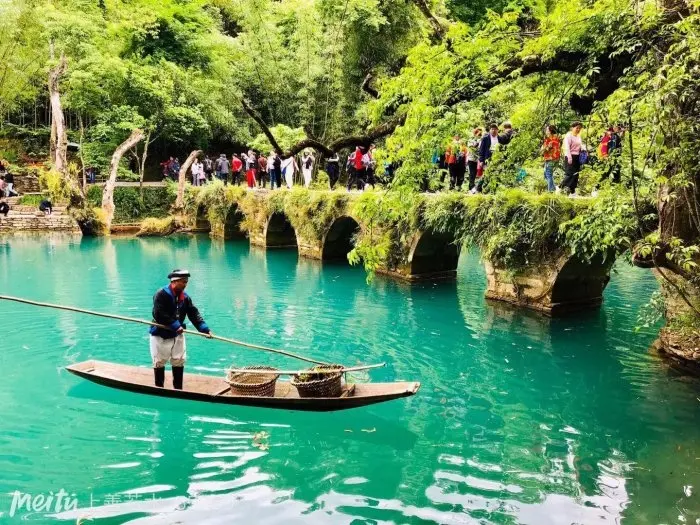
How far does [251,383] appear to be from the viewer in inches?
325

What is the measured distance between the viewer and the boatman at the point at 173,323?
805 centimetres

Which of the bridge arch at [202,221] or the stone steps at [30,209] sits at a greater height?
the stone steps at [30,209]

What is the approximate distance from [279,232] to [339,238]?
5.39 m

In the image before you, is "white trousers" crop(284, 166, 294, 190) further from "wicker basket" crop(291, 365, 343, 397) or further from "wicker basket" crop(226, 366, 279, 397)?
"wicker basket" crop(291, 365, 343, 397)

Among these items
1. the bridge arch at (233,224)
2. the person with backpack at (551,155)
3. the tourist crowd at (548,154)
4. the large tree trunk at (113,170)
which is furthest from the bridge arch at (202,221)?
the person with backpack at (551,155)

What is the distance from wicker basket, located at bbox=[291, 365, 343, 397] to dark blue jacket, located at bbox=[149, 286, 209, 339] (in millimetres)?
1509

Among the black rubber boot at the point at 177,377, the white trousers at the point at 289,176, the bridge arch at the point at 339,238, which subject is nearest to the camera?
the black rubber boot at the point at 177,377

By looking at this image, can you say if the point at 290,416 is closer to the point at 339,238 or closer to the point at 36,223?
the point at 339,238

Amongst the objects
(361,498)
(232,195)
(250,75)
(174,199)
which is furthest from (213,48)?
(361,498)

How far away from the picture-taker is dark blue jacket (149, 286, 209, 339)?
8.05 meters

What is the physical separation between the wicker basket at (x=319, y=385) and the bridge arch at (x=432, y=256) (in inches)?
386

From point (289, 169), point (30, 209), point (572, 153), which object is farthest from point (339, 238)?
point (30, 209)

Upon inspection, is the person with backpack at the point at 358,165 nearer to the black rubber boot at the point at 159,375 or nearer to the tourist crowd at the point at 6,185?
the black rubber boot at the point at 159,375

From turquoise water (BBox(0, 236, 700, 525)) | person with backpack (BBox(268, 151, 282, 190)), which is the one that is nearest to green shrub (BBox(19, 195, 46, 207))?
person with backpack (BBox(268, 151, 282, 190))
